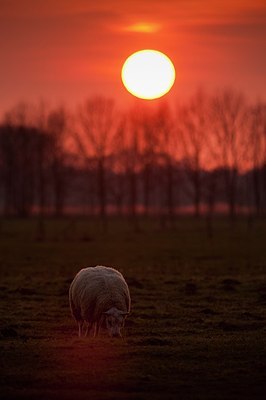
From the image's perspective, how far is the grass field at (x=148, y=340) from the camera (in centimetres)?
1124

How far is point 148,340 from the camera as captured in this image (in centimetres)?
1445

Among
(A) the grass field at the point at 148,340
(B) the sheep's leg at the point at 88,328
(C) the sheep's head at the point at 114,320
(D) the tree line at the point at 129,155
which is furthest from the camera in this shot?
(D) the tree line at the point at 129,155

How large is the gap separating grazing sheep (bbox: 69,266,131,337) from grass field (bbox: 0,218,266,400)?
325 mm

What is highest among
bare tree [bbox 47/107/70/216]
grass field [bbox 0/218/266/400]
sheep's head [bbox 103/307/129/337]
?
bare tree [bbox 47/107/70/216]

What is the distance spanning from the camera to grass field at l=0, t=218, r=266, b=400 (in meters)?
11.2

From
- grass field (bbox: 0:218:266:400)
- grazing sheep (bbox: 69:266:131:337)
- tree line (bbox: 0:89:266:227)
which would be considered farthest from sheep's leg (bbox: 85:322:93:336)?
tree line (bbox: 0:89:266:227)

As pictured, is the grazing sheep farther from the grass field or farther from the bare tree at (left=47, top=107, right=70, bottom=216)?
the bare tree at (left=47, top=107, right=70, bottom=216)

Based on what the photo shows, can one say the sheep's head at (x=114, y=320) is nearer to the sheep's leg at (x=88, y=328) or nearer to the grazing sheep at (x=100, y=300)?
the grazing sheep at (x=100, y=300)

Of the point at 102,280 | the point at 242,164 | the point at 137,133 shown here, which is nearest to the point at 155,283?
the point at 102,280

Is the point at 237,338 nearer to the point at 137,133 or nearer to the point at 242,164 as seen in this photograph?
the point at 242,164

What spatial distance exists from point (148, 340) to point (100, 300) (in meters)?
1.24

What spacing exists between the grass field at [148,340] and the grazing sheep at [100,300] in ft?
1.07

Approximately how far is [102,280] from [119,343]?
1656 millimetres

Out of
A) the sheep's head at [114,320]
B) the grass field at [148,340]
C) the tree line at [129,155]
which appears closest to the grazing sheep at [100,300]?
the sheep's head at [114,320]
